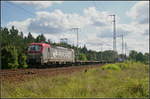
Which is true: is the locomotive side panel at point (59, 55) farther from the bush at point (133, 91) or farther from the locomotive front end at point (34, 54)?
the bush at point (133, 91)

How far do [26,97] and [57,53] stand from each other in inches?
1014

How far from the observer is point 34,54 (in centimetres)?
2817

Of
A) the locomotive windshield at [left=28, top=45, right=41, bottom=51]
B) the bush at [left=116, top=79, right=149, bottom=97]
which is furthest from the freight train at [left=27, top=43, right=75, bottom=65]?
the bush at [left=116, top=79, right=149, bottom=97]

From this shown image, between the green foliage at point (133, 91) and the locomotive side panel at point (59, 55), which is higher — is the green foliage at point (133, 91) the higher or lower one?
the lower one

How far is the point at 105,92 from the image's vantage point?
1109 cm

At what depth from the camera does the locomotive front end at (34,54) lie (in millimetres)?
27750

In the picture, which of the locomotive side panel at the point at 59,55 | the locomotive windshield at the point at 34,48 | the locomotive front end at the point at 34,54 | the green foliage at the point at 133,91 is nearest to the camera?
the green foliage at the point at 133,91

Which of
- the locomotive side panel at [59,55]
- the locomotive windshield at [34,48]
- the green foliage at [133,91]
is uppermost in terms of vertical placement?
the locomotive windshield at [34,48]

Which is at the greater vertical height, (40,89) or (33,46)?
(33,46)

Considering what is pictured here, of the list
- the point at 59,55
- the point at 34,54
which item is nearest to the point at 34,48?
the point at 34,54

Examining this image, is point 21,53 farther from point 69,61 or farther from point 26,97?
point 26,97

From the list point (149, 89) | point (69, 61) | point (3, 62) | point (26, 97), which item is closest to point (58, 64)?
point (69, 61)

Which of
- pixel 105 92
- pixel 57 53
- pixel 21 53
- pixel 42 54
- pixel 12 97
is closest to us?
pixel 12 97

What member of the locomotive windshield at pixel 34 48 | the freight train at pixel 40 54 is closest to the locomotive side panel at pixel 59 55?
the freight train at pixel 40 54
